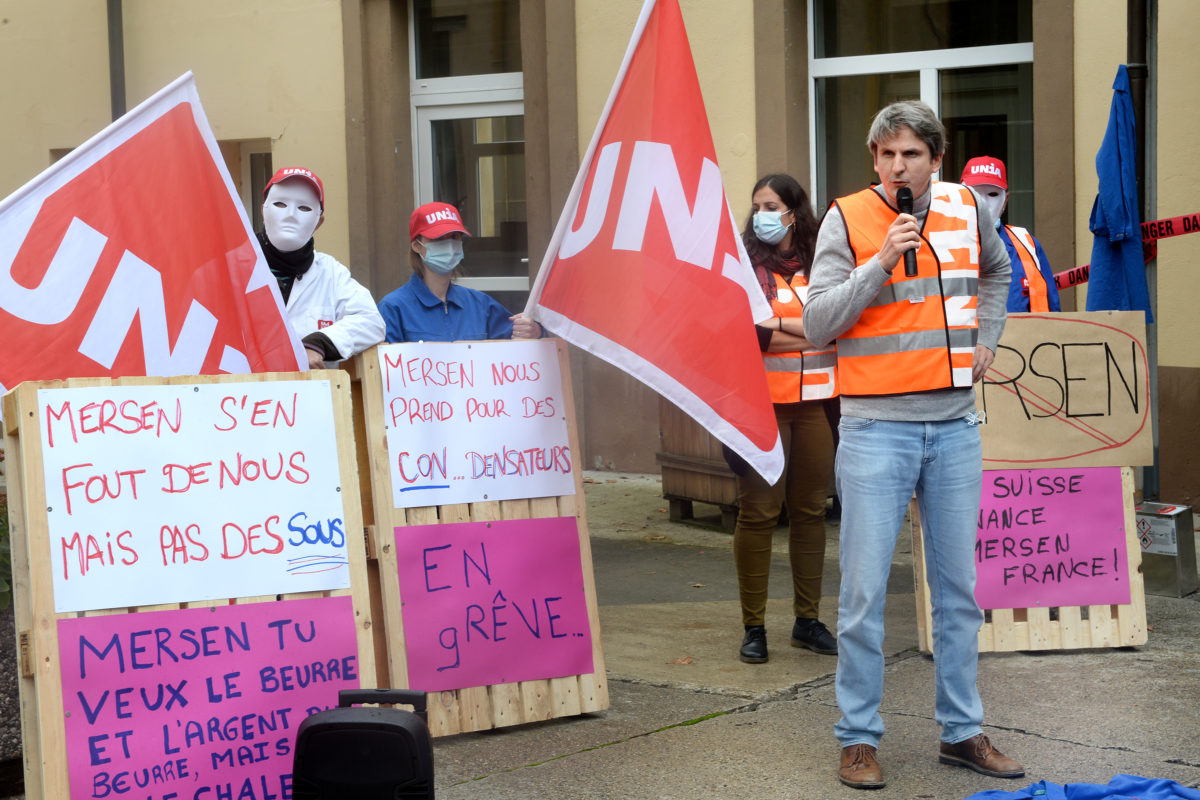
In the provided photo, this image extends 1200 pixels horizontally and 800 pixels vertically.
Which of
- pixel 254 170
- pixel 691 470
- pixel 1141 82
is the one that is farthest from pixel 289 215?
pixel 254 170

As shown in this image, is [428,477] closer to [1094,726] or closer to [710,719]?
Answer: [710,719]

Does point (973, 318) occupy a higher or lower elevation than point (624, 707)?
higher

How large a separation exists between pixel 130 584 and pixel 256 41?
8513 mm

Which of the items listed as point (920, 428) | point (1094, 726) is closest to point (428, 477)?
point (920, 428)

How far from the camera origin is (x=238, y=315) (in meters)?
4.39

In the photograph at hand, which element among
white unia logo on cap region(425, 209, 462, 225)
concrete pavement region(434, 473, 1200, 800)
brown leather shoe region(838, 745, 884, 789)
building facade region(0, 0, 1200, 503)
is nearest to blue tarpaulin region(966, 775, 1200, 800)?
concrete pavement region(434, 473, 1200, 800)

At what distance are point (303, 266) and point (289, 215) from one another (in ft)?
0.61

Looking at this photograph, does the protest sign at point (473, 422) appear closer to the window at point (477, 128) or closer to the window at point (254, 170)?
the window at point (477, 128)

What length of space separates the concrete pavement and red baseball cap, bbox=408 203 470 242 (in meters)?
1.78

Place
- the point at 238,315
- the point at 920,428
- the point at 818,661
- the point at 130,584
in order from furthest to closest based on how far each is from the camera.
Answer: the point at 818,661, the point at 238,315, the point at 920,428, the point at 130,584

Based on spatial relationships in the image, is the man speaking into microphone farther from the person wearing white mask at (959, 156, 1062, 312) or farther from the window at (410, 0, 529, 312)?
the window at (410, 0, 529, 312)

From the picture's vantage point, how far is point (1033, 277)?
6.41 m

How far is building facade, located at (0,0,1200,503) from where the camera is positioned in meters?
8.02

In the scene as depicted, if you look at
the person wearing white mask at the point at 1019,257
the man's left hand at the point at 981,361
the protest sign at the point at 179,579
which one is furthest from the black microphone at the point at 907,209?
the person wearing white mask at the point at 1019,257
